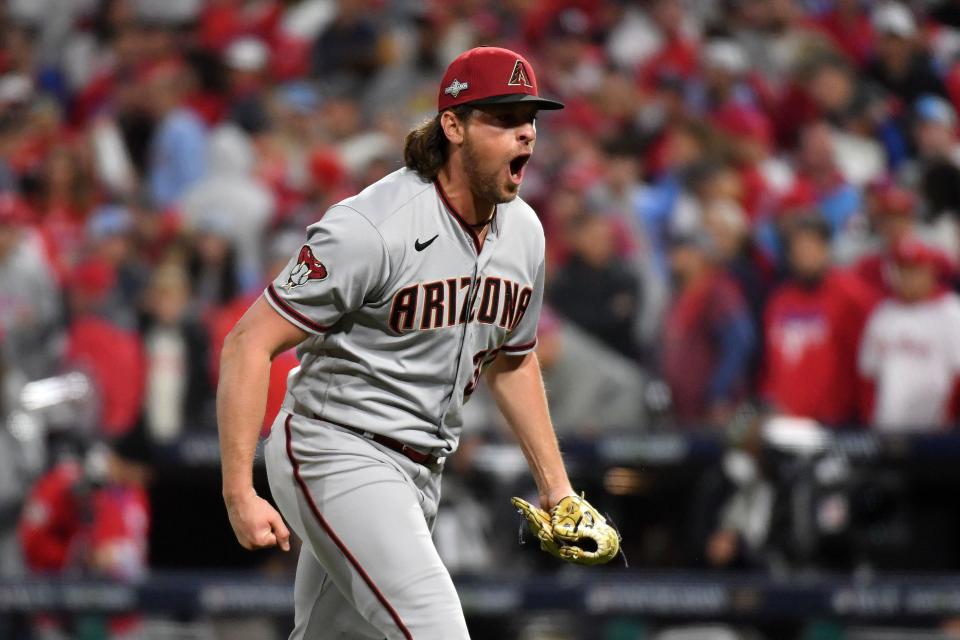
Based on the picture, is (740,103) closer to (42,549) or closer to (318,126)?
(318,126)

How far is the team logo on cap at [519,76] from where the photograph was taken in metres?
3.57

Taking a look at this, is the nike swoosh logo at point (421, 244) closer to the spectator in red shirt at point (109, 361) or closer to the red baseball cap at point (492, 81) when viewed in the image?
the red baseball cap at point (492, 81)

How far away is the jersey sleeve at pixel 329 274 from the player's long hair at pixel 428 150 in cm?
30

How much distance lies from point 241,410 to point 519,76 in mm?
1003

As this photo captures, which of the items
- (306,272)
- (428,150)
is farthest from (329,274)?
(428,150)

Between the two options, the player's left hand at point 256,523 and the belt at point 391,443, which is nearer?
the player's left hand at point 256,523

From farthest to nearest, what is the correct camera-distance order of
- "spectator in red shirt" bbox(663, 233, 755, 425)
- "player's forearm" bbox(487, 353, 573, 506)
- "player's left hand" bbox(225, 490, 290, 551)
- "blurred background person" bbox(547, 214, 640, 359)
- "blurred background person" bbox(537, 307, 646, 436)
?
"blurred background person" bbox(547, 214, 640, 359) < "spectator in red shirt" bbox(663, 233, 755, 425) < "blurred background person" bbox(537, 307, 646, 436) < "player's forearm" bbox(487, 353, 573, 506) < "player's left hand" bbox(225, 490, 290, 551)

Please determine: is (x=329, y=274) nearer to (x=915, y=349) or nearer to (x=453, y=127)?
(x=453, y=127)

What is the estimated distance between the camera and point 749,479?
6.76m

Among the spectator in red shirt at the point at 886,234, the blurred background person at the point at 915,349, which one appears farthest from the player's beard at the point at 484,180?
the spectator in red shirt at the point at 886,234

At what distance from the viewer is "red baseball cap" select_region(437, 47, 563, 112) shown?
3.55m

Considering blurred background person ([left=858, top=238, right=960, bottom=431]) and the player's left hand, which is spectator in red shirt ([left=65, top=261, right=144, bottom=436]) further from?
the player's left hand

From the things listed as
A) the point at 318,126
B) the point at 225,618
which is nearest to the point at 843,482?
the point at 225,618

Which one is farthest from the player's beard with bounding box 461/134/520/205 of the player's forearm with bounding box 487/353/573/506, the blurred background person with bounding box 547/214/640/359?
the blurred background person with bounding box 547/214/640/359
